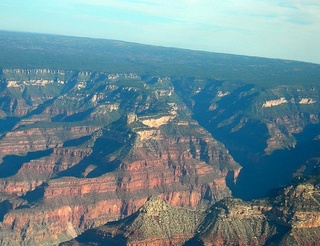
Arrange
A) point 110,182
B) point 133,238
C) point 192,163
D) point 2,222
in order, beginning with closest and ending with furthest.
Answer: point 133,238, point 2,222, point 110,182, point 192,163

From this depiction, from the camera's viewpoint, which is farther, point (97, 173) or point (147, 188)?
point (97, 173)

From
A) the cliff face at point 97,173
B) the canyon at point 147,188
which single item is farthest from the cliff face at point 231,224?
the cliff face at point 97,173

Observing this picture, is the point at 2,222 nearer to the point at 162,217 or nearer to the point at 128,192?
the point at 128,192

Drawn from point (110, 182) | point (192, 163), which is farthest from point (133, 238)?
point (192, 163)

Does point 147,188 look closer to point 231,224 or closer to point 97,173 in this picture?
point 97,173

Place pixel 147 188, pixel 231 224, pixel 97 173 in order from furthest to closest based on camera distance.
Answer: pixel 97 173
pixel 147 188
pixel 231 224

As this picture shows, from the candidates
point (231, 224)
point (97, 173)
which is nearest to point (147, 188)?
point (97, 173)

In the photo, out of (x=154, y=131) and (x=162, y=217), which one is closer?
(x=162, y=217)

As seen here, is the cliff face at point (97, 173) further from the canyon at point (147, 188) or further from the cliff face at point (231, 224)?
the cliff face at point (231, 224)

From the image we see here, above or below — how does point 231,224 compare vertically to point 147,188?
above
